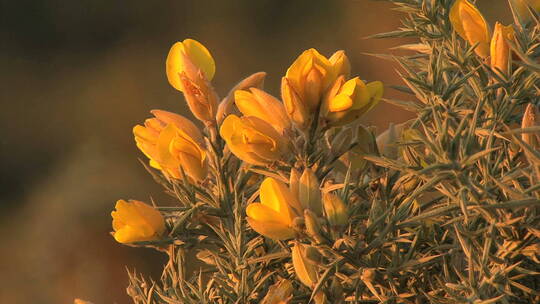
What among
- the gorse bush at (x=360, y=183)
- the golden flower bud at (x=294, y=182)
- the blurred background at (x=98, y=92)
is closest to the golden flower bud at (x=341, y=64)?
the gorse bush at (x=360, y=183)

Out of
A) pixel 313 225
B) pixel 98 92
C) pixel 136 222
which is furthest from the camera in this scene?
pixel 98 92

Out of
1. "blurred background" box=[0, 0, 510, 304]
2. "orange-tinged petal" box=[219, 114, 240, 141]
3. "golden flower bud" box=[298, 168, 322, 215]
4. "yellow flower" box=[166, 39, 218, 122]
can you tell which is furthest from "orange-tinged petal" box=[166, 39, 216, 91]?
"blurred background" box=[0, 0, 510, 304]

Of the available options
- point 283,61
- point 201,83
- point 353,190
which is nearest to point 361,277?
point 353,190

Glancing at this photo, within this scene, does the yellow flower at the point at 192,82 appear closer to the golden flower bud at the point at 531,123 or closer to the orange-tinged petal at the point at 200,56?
the orange-tinged petal at the point at 200,56

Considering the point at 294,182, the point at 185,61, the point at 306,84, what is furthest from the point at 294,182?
the point at 185,61

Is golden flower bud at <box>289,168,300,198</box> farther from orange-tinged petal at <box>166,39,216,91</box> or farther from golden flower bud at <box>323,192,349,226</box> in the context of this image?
orange-tinged petal at <box>166,39,216,91</box>

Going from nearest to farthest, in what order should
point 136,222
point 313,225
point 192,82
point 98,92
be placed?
point 313,225
point 136,222
point 192,82
point 98,92

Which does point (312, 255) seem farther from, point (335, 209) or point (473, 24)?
point (473, 24)
